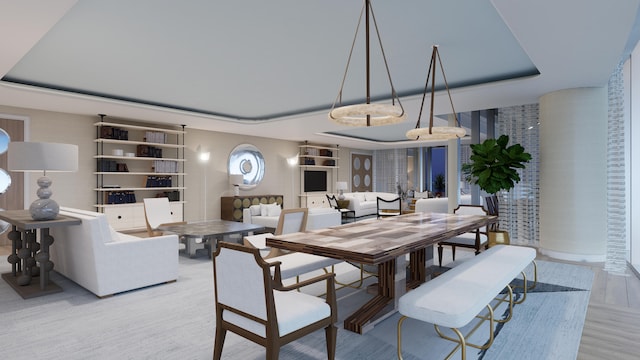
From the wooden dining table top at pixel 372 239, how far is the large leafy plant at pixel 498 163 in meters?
2.13

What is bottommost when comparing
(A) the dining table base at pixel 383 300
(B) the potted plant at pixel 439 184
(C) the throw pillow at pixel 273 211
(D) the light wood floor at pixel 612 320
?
(D) the light wood floor at pixel 612 320

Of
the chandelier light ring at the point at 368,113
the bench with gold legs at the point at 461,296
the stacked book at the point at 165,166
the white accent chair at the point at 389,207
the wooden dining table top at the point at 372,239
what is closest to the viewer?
the bench with gold legs at the point at 461,296

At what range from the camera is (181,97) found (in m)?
6.06

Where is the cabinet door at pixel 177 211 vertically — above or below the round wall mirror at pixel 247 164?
below

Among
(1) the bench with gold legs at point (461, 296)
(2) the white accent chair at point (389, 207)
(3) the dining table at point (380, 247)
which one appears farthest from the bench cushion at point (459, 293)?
(2) the white accent chair at point (389, 207)

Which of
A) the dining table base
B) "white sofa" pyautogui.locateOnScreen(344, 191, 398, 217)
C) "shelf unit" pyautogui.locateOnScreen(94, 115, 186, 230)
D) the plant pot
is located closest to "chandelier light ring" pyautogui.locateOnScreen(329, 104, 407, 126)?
the dining table base

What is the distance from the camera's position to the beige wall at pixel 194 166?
251 inches

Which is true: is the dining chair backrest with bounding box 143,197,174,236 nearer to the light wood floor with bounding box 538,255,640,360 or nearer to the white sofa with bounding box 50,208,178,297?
the white sofa with bounding box 50,208,178,297

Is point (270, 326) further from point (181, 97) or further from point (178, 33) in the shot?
point (181, 97)

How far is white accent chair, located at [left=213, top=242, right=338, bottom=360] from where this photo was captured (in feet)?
5.76

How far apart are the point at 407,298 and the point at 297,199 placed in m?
9.34

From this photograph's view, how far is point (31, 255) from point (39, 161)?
127 centimetres

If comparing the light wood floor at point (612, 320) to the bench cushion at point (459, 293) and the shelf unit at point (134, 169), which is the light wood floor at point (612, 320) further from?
the shelf unit at point (134, 169)

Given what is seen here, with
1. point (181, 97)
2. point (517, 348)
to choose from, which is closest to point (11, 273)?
point (181, 97)
